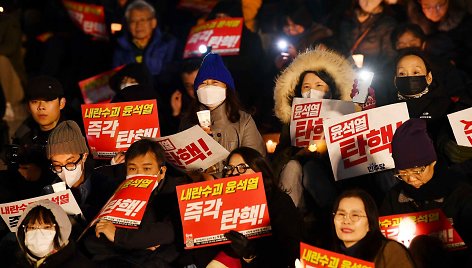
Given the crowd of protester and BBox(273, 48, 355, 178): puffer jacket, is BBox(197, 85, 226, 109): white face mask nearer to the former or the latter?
the crowd of protester

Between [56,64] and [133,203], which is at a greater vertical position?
[56,64]

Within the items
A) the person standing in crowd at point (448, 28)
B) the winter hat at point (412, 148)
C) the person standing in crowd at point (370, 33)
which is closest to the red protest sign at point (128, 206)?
the winter hat at point (412, 148)

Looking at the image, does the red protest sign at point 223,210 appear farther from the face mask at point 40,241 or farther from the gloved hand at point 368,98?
the gloved hand at point 368,98

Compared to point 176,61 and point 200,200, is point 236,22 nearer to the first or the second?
point 176,61

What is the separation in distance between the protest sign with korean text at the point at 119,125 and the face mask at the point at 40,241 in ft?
6.74

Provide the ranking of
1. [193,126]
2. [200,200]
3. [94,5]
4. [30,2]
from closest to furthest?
[200,200]
[193,126]
[94,5]
[30,2]

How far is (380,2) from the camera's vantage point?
1334 cm

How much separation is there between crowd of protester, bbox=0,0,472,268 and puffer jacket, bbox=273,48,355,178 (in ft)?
0.05

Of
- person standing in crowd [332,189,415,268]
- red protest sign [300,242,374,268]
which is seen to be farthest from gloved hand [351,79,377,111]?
red protest sign [300,242,374,268]

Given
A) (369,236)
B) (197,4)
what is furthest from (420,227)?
(197,4)

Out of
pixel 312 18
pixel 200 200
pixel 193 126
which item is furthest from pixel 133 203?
pixel 312 18

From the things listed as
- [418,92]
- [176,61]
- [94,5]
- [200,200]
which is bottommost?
[200,200]

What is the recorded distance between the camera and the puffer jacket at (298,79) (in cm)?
1138

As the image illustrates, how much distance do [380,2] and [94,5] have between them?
4.22 m
